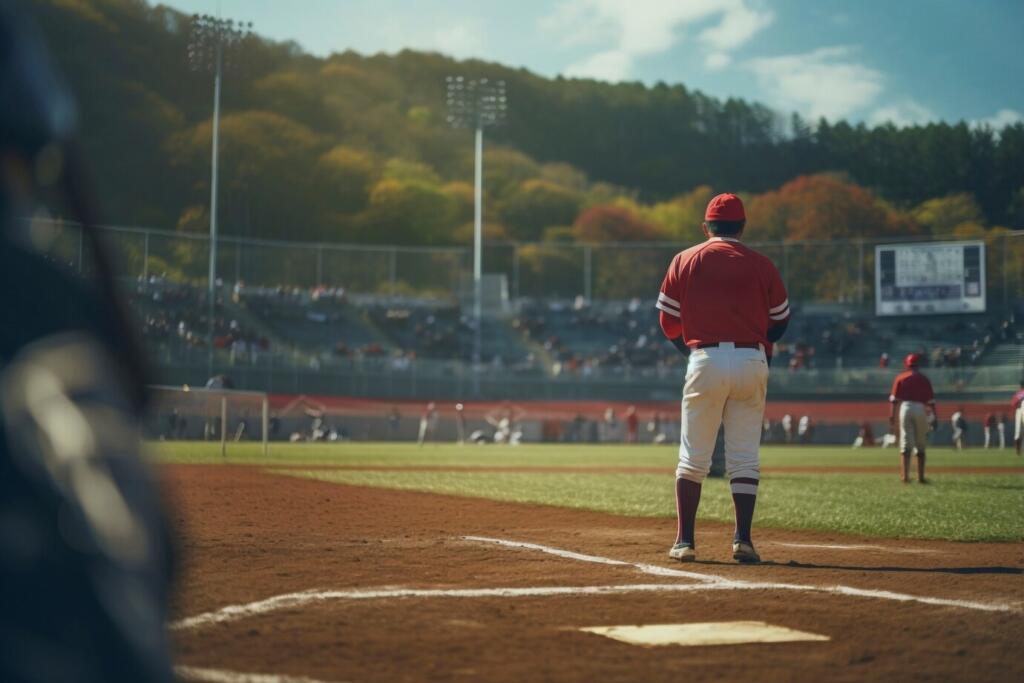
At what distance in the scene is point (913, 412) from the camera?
1448 cm

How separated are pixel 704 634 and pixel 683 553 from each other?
2.19 m

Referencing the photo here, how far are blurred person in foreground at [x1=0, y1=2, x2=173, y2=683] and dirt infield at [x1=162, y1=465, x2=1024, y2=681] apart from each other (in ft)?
0.62

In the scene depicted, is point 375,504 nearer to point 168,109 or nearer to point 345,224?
point 168,109

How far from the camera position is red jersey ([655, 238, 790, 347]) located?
5.84m

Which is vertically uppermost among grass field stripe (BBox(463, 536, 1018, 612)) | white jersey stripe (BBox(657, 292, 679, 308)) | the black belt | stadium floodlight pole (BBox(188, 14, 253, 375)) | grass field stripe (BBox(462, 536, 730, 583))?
stadium floodlight pole (BBox(188, 14, 253, 375))

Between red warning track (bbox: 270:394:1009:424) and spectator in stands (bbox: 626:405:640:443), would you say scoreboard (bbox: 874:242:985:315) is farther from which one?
spectator in stands (bbox: 626:405:640:443)

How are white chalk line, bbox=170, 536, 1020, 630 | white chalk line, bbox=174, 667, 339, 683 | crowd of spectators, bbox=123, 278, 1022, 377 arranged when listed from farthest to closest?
crowd of spectators, bbox=123, 278, 1022, 377
white chalk line, bbox=170, 536, 1020, 630
white chalk line, bbox=174, 667, 339, 683

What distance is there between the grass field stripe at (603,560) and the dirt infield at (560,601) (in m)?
0.02

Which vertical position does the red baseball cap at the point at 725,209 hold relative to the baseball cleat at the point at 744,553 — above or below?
above

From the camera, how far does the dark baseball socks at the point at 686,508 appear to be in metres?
5.82

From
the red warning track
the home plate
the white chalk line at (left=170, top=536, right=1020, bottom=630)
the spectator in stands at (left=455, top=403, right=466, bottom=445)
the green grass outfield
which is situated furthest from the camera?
the red warning track

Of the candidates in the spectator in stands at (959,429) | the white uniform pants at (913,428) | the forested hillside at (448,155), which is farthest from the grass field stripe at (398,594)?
the forested hillside at (448,155)

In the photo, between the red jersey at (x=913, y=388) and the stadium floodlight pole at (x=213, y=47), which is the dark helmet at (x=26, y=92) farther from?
the stadium floodlight pole at (x=213, y=47)

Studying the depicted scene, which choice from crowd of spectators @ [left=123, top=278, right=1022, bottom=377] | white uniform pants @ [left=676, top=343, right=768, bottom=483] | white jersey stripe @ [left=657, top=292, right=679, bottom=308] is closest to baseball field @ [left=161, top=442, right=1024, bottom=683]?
white uniform pants @ [left=676, top=343, right=768, bottom=483]
